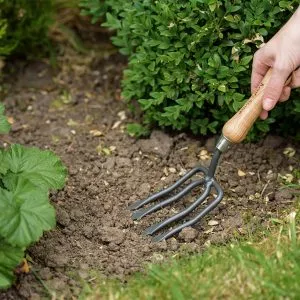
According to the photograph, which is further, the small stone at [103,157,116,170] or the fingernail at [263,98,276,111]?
the small stone at [103,157,116,170]

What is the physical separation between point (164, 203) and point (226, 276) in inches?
25.4

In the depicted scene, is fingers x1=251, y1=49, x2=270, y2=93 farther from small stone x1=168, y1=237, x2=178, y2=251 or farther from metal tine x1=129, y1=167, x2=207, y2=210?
small stone x1=168, y1=237, x2=178, y2=251

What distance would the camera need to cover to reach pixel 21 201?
2580 millimetres

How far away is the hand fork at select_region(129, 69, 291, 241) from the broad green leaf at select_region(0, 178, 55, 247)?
590 mm

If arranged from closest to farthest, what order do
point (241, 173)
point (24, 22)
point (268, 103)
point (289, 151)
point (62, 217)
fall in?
point (268, 103)
point (62, 217)
point (241, 173)
point (289, 151)
point (24, 22)

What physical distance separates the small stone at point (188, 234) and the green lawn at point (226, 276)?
174 mm

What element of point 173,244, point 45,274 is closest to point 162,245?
point 173,244

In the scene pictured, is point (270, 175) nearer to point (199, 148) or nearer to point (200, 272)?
point (199, 148)

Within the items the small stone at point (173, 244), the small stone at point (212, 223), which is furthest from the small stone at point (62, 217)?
the small stone at point (212, 223)

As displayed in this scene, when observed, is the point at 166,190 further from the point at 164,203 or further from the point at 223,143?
the point at 223,143

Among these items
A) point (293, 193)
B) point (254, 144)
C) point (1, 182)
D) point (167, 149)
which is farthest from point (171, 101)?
point (1, 182)

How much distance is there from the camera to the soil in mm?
2840

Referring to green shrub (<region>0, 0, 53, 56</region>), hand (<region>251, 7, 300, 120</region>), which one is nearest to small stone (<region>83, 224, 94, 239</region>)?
hand (<region>251, 7, 300, 120</region>)

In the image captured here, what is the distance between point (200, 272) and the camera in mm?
2592
